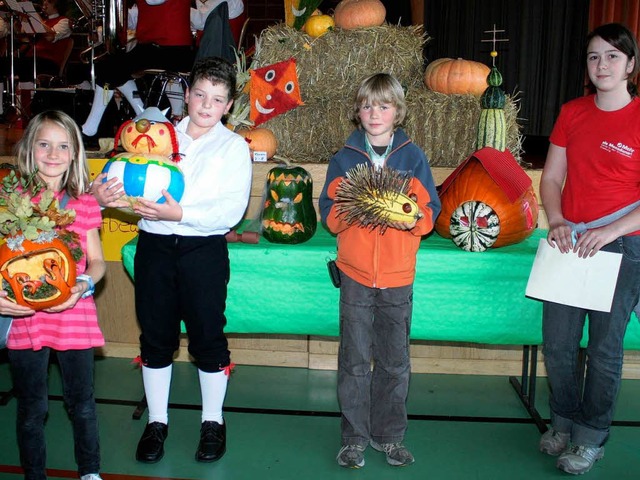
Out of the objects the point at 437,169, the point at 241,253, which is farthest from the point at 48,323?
the point at 437,169

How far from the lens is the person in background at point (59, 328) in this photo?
8.08 feet

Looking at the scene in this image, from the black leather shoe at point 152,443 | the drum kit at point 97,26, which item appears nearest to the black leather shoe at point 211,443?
the black leather shoe at point 152,443

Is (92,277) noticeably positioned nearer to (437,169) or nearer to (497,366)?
(437,169)

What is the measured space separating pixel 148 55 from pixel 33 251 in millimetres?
3328

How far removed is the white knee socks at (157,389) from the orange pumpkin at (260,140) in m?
1.49

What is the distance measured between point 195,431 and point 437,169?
1.87m

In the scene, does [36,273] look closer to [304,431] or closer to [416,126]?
[304,431]

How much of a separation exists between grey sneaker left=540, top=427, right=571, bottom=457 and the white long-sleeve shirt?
163 cm

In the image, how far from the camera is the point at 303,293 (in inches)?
129

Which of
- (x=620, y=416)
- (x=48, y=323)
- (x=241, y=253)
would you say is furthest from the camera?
(x=620, y=416)

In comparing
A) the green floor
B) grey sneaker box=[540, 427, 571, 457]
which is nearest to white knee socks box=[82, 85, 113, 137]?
the green floor

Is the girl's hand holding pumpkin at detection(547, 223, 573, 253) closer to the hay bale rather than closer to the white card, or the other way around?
the white card

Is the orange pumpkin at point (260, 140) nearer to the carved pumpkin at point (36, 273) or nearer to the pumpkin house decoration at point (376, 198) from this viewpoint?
the pumpkin house decoration at point (376, 198)

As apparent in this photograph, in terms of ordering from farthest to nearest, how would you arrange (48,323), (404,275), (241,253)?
(241,253)
(404,275)
(48,323)
